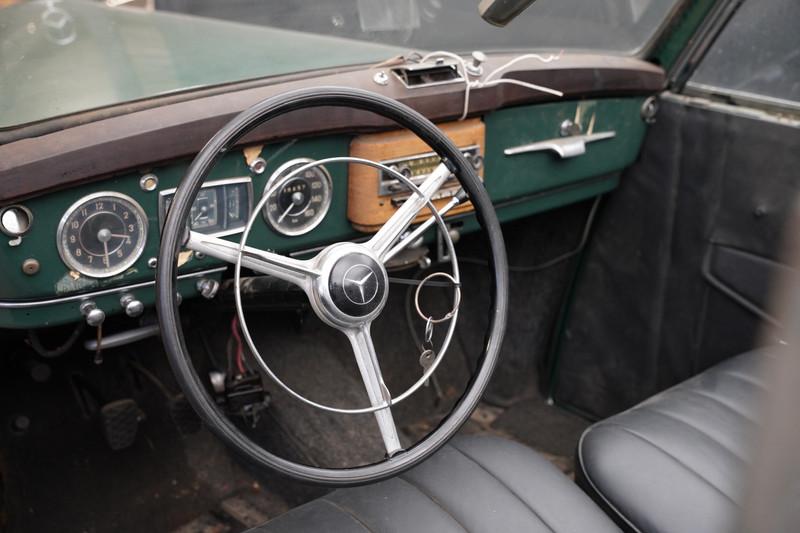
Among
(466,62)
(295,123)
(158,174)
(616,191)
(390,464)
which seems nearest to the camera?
(390,464)

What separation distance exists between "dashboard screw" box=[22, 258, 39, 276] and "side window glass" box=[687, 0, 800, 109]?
172cm

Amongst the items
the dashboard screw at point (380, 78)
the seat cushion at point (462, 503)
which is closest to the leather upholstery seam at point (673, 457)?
the seat cushion at point (462, 503)

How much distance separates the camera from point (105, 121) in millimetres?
1400

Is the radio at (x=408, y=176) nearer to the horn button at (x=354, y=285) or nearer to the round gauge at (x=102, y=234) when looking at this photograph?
the horn button at (x=354, y=285)

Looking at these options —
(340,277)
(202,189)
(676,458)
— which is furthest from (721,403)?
(202,189)

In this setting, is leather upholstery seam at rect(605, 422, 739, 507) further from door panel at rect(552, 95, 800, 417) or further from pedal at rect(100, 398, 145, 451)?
pedal at rect(100, 398, 145, 451)

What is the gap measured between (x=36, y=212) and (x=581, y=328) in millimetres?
1729

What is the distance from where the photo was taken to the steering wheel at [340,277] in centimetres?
118

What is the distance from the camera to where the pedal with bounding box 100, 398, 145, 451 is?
80.4 inches

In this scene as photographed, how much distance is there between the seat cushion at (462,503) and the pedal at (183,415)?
0.82 metres

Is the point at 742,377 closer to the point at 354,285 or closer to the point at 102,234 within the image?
the point at 354,285

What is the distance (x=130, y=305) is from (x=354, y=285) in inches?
18.1

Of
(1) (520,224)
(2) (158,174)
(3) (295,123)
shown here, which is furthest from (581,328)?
(2) (158,174)

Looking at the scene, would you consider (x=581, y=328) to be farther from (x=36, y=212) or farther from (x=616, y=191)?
(x=36, y=212)
